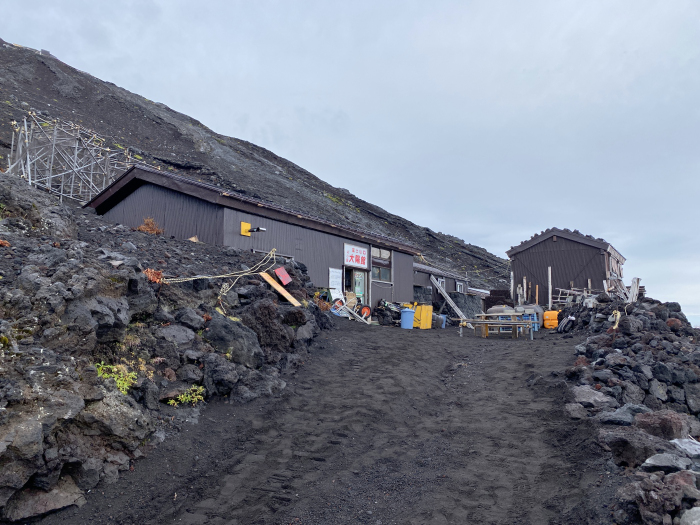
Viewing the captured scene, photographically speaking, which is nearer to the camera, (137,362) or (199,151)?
(137,362)

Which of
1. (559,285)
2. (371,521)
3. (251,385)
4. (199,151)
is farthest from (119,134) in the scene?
(371,521)

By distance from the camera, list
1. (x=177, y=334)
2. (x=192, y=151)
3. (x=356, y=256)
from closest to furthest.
→ (x=177, y=334) → (x=356, y=256) → (x=192, y=151)

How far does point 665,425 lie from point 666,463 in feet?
4.58

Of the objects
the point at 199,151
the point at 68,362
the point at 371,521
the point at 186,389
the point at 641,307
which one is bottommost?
the point at 371,521

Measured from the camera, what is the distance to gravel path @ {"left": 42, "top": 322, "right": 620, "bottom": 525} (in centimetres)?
477

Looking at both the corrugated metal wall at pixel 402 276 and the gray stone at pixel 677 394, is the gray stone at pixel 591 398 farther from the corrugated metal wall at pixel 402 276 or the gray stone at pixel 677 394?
the corrugated metal wall at pixel 402 276

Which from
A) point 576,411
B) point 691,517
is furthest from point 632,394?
point 691,517

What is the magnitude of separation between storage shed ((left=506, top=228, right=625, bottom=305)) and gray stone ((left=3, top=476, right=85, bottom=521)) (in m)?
22.5

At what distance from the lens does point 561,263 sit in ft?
76.2

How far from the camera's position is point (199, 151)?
47.7 metres

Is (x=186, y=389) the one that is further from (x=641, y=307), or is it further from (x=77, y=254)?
(x=641, y=307)

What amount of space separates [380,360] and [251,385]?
11.7 ft

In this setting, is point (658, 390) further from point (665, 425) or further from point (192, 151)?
point (192, 151)

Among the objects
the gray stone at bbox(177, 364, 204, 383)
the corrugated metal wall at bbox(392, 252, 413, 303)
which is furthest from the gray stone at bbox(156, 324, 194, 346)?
the corrugated metal wall at bbox(392, 252, 413, 303)
